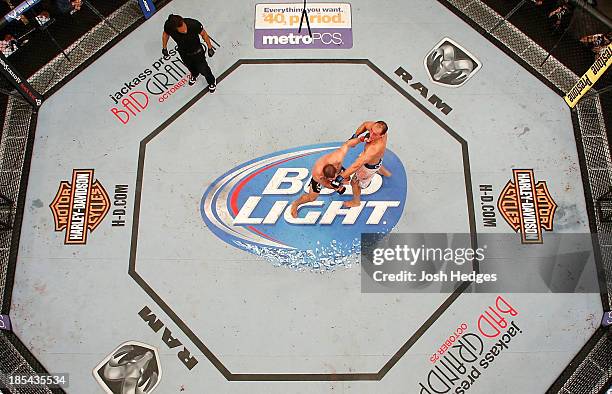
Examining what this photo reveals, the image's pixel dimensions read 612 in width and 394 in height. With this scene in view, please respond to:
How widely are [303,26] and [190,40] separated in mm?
1906

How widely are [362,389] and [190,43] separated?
443cm

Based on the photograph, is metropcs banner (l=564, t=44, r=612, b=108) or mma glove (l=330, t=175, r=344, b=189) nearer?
mma glove (l=330, t=175, r=344, b=189)

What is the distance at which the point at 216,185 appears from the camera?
276 inches

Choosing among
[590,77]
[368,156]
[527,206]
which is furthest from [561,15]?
[368,156]

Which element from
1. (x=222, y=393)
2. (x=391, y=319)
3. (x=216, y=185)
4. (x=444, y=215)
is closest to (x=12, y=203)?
(x=216, y=185)

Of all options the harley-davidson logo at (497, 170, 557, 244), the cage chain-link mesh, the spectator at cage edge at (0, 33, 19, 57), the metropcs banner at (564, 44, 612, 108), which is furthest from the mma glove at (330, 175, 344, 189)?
the spectator at cage edge at (0, 33, 19, 57)

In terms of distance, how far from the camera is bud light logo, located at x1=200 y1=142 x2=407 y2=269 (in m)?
6.74

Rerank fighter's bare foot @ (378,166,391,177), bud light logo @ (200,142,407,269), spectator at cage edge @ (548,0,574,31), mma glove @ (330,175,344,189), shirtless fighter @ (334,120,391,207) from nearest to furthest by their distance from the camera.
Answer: shirtless fighter @ (334,120,391,207) → mma glove @ (330,175,344,189) → bud light logo @ (200,142,407,269) → fighter's bare foot @ (378,166,391,177) → spectator at cage edge @ (548,0,574,31)

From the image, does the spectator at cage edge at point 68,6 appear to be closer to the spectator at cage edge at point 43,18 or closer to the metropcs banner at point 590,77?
the spectator at cage edge at point 43,18

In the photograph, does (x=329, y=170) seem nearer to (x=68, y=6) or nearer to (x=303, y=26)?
(x=303, y=26)

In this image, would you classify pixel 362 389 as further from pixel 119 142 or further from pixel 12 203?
pixel 12 203

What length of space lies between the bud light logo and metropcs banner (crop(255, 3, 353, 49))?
65.2 inches

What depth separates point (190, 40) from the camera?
660cm

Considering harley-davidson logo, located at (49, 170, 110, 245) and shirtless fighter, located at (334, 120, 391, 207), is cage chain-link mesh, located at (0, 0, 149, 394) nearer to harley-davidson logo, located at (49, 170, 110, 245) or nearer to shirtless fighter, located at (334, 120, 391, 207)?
harley-davidson logo, located at (49, 170, 110, 245)
